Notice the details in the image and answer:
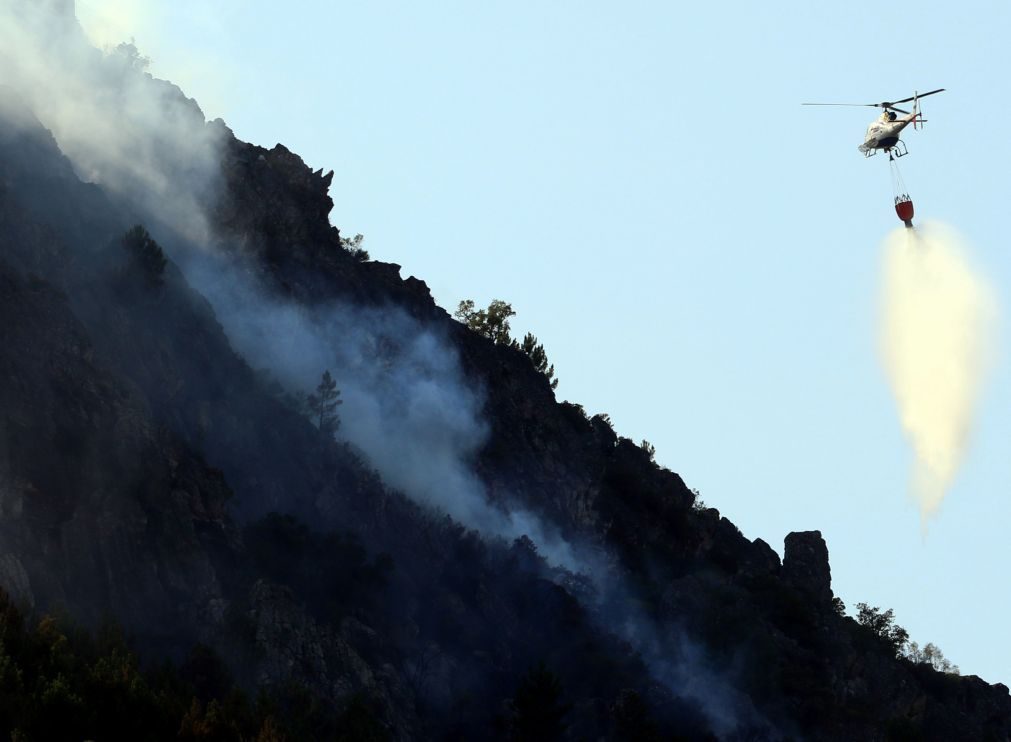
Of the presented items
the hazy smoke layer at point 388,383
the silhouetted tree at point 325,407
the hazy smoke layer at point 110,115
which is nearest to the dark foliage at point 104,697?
the silhouetted tree at point 325,407

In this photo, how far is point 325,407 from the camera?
153 m

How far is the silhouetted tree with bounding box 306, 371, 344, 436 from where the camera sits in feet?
497

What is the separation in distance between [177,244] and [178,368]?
2331 cm

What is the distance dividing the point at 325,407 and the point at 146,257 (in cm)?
1972

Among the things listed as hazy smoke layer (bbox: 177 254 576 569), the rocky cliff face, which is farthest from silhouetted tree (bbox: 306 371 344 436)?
hazy smoke layer (bbox: 177 254 576 569)

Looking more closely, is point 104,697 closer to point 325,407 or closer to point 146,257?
point 146,257

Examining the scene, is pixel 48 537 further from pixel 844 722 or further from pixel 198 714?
pixel 844 722

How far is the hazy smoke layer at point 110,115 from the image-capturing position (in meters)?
161

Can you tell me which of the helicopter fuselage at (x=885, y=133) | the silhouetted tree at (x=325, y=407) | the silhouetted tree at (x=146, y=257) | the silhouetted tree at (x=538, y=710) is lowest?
the silhouetted tree at (x=538, y=710)

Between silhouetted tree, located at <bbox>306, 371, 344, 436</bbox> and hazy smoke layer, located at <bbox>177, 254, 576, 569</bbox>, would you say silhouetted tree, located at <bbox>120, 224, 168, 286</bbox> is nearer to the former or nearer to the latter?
hazy smoke layer, located at <bbox>177, 254, 576, 569</bbox>

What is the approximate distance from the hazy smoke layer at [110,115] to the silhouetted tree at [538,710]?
175 feet

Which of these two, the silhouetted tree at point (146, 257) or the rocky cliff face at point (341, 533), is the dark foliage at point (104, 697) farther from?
the silhouetted tree at point (146, 257)

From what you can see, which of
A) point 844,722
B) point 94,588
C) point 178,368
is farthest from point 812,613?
point 94,588

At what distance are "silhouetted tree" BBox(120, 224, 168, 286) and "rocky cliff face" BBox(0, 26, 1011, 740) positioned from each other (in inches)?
34.1
